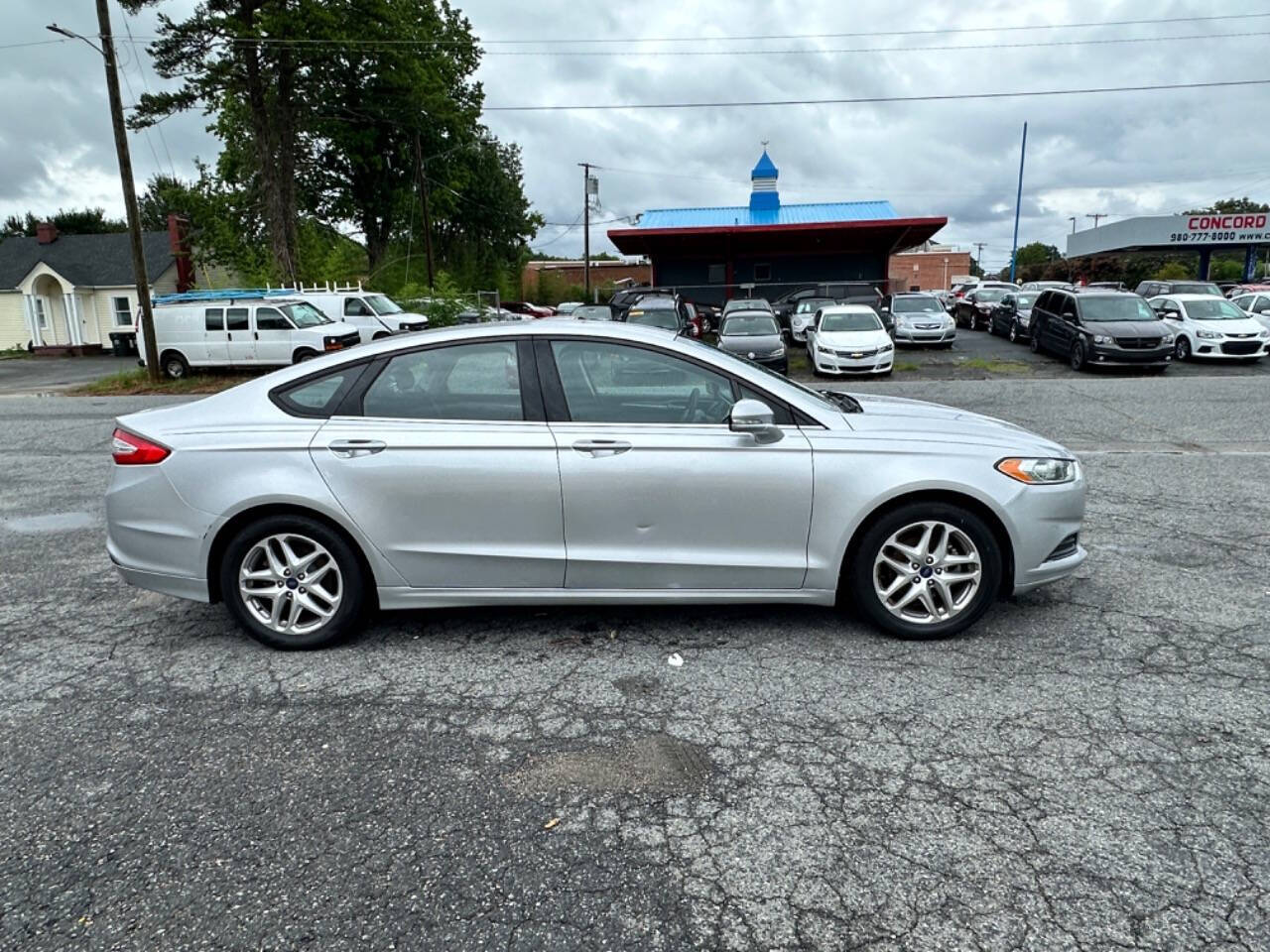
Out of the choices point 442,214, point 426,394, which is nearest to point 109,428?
point 426,394

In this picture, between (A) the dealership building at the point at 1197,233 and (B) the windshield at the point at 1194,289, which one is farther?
(A) the dealership building at the point at 1197,233

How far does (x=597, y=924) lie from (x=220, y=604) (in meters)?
3.58

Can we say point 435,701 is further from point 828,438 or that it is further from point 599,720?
point 828,438

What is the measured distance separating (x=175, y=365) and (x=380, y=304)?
5901mm

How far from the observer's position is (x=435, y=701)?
12.5 ft

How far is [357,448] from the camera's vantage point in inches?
165

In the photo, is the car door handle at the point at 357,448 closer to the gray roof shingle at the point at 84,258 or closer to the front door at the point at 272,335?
the front door at the point at 272,335

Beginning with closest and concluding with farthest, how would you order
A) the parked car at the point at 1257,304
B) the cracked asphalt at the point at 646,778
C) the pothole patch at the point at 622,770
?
the cracked asphalt at the point at 646,778, the pothole patch at the point at 622,770, the parked car at the point at 1257,304

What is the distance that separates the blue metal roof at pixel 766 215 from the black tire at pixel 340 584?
3088 cm

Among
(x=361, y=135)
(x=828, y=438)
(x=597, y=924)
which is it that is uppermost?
(x=361, y=135)

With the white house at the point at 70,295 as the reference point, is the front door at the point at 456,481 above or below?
below

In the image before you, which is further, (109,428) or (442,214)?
(442,214)

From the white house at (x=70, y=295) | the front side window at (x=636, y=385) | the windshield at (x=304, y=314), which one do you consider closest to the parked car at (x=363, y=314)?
the windshield at (x=304, y=314)

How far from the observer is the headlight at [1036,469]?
167 inches
